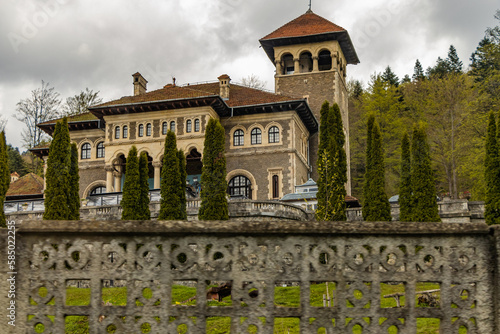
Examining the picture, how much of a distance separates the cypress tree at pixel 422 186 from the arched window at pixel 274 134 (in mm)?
17239

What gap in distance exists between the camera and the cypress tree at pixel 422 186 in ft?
81.6

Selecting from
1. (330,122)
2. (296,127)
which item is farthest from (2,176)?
(296,127)

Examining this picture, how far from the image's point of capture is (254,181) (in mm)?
42031

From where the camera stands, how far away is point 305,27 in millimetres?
50000

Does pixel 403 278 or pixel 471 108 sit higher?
pixel 471 108

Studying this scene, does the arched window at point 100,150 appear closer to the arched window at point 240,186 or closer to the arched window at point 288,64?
the arched window at point 240,186

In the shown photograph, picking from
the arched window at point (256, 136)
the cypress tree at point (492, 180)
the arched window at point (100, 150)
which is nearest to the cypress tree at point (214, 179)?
the cypress tree at point (492, 180)

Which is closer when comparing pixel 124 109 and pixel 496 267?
pixel 496 267

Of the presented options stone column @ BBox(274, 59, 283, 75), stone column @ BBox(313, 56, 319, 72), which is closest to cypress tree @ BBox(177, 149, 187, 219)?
stone column @ BBox(274, 59, 283, 75)

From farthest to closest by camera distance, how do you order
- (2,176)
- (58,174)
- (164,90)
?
(164,90)
(58,174)
(2,176)

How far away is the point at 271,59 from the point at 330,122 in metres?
25.8

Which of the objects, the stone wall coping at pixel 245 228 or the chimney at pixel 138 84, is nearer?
the stone wall coping at pixel 245 228

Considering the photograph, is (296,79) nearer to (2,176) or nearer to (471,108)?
(471,108)

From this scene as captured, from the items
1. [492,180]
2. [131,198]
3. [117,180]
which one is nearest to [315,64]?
[117,180]
